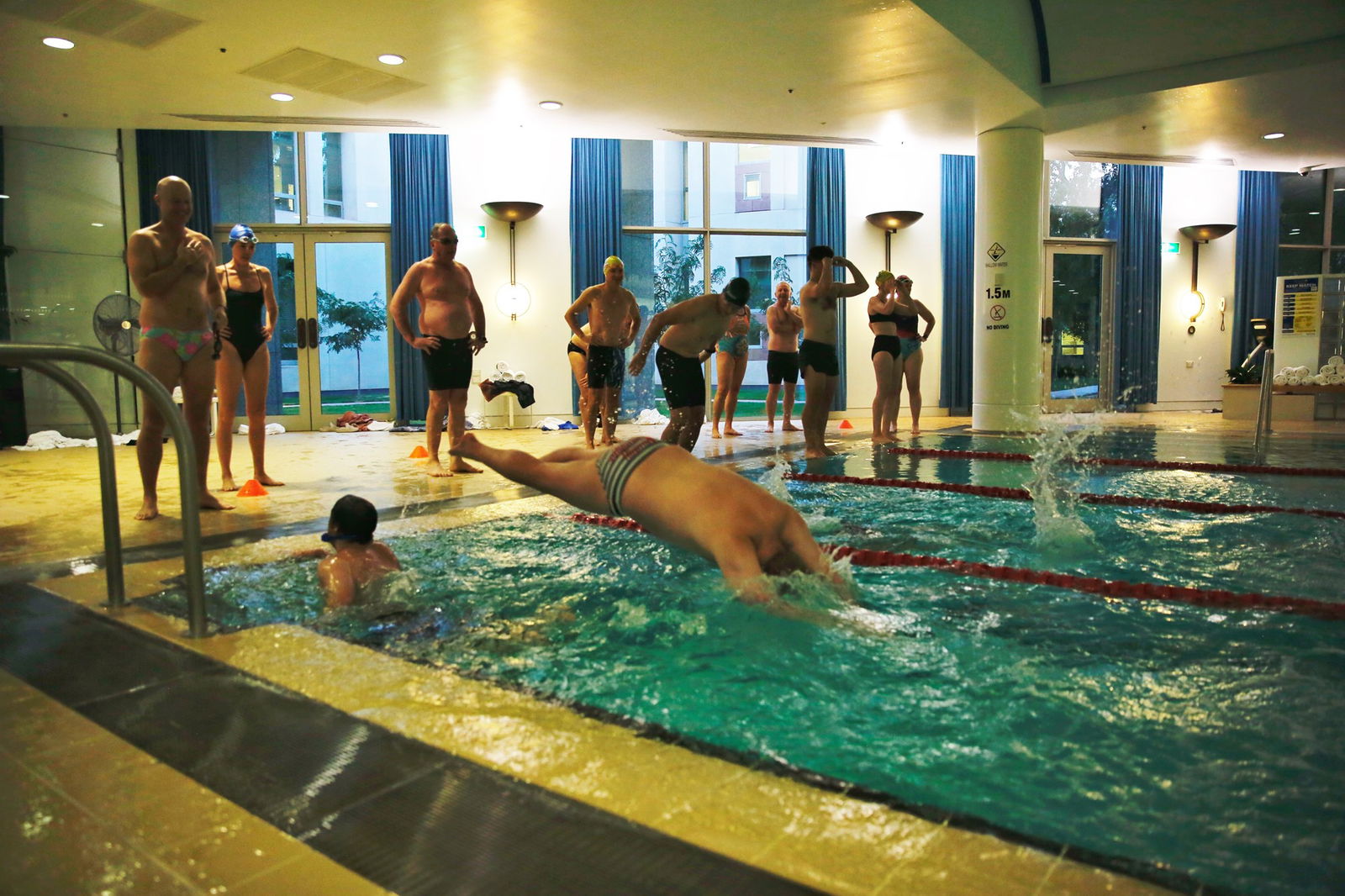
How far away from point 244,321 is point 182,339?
1239 mm

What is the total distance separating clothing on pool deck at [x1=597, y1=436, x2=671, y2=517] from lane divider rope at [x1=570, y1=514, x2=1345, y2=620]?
0.68 ft

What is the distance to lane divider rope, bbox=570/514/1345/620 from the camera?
269 cm

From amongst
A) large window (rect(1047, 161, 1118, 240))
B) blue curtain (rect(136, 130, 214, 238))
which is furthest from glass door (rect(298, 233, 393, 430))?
large window (rect(1047, 161, 1118, 240))

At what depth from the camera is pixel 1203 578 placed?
3.12 m

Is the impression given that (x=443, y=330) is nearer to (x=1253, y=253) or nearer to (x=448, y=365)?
(x=448, y=365)

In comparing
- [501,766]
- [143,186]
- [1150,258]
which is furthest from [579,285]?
[501,766]

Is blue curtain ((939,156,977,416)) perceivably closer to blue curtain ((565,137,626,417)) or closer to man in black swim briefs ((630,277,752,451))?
blue curtain ((565,137,626,417))

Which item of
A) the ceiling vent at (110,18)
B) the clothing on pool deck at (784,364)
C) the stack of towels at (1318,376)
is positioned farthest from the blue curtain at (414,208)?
the stack of towels at (1318,376)

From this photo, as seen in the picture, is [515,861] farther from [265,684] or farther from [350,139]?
[350,139]

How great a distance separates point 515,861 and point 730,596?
1.33 metres

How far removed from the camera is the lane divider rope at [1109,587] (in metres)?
2.69

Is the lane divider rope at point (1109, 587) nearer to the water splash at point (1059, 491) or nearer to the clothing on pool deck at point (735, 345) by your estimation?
the water splash at point (1059, 491)

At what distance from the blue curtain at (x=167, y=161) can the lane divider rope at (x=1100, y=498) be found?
28.4 ft

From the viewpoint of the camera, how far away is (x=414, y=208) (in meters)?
11.3
